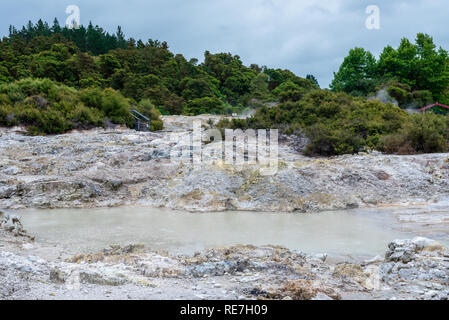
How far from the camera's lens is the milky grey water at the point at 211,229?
7000 millimetres

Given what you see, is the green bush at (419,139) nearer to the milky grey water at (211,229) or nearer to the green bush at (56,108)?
the milky grey water at (211,229)

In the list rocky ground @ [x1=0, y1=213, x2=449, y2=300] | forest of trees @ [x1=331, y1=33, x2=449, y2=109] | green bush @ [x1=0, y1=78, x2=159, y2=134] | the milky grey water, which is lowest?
the milky grey water

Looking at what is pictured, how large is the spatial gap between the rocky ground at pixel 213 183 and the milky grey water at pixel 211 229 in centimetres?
55

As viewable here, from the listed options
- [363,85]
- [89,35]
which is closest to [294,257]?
[363,85]

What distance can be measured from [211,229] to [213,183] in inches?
106

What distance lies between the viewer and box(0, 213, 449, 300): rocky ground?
406 cm

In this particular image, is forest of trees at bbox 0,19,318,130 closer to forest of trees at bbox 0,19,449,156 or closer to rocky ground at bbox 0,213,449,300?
forest of trees at bbox 0,19,449,156

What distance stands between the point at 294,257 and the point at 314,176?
5606 mm

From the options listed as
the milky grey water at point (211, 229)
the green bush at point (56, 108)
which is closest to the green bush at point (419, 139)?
the milky grey water at point (211, 229)

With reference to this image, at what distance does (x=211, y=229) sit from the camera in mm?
8172

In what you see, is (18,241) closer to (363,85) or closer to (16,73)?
(363,85)

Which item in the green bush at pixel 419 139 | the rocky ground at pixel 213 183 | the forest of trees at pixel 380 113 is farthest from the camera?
the forest of trees at pixel 380 113

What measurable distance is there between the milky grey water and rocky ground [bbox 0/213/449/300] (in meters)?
0.87

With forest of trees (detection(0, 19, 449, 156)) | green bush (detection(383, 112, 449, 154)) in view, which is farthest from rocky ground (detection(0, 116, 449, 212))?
forest of trees (detection(0, 19, 449, 156))
